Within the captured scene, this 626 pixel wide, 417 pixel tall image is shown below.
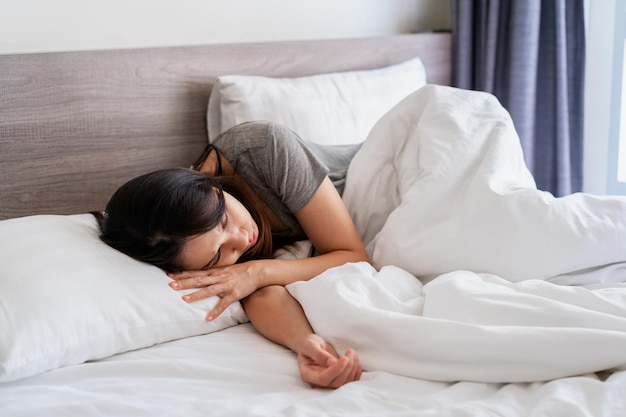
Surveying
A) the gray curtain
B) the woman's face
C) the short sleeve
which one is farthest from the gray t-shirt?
the gray curtain

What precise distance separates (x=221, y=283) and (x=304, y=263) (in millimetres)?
200

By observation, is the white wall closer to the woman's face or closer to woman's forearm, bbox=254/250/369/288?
the woman's face

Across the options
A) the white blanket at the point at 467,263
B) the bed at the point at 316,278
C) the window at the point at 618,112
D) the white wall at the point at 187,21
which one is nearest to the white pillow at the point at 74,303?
the bed at the point at 316,278

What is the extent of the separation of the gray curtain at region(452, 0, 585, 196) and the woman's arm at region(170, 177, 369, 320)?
114 cm

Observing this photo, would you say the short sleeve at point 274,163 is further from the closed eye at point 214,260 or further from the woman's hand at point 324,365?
the woman's hand at point 324,365

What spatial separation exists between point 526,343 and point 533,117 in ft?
5.13

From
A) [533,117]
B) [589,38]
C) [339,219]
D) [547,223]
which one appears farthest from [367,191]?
[589,38]

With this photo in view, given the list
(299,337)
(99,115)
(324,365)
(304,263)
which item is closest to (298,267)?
(304,263)

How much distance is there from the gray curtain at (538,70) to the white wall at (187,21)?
272 millimetres

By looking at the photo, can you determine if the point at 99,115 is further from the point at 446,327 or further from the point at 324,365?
the point at 446,327

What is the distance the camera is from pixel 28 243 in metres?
1.31

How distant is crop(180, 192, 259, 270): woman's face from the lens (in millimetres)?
1353

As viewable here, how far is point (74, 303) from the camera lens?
1.22 m

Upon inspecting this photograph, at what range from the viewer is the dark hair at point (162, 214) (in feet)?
4.24
